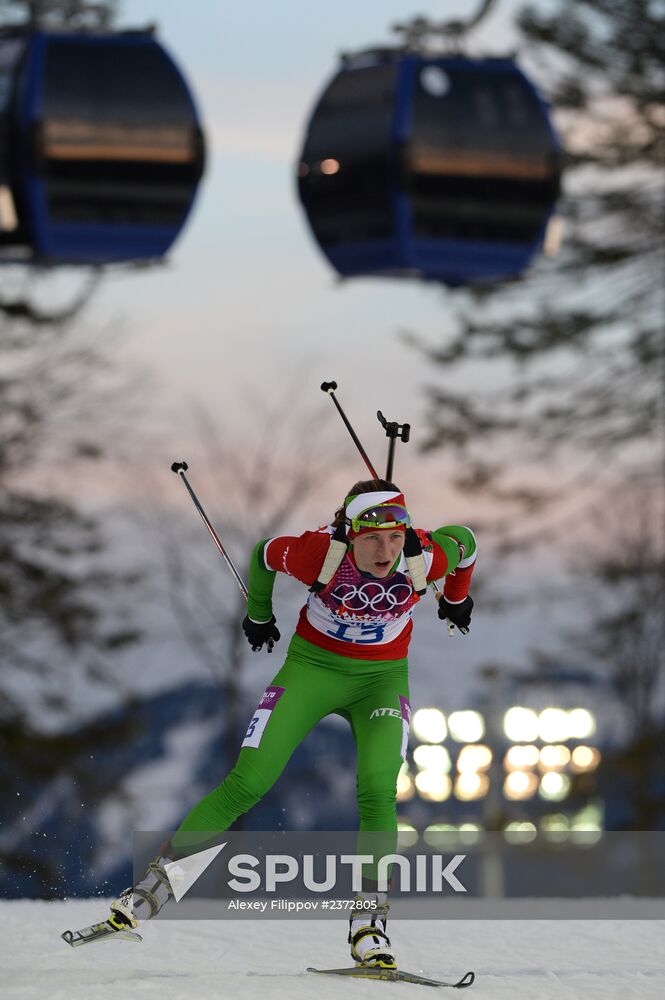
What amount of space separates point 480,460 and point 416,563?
16.9 meters

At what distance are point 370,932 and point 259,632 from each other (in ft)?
3.69

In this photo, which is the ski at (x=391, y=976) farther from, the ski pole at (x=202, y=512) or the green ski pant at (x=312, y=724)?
the ski pole at (x=202, y=512)

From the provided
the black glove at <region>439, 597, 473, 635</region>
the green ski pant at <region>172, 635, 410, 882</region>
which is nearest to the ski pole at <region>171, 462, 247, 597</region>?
the green ski pant at <region>172, 635, 410, 882</region>

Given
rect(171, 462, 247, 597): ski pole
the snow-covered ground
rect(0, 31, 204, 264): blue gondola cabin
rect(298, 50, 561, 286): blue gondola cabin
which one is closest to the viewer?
the snow-covered ground

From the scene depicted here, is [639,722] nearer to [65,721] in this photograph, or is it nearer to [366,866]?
[65,721]

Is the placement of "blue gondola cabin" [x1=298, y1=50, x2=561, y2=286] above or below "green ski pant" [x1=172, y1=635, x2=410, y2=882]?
above

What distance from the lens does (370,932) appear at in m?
6.66

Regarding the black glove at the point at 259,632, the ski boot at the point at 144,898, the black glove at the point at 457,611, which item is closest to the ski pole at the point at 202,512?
the black glove at the point at 259,632

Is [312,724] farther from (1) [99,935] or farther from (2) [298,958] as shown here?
(2) [298,958]

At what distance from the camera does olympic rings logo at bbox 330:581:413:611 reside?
21.5 feet

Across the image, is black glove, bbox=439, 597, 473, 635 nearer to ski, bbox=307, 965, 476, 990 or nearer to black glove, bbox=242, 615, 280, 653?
black glove, bbox=242, 615, 280, 653

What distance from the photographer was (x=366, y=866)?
6.70 meters

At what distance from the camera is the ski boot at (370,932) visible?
6602 mm

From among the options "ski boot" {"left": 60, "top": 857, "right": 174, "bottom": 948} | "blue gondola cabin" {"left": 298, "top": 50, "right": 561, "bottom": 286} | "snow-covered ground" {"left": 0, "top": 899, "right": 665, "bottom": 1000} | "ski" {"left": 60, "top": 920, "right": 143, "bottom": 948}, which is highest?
"blue gondola cabin" {"left": 298, "top": 50, "right": 561, "bottom": 286}
